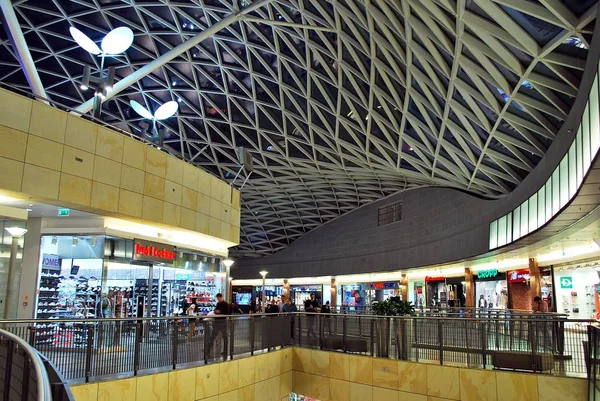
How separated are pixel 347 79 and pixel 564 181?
15.4 metres

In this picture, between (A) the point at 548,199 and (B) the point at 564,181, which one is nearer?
(B) the point at 564,181

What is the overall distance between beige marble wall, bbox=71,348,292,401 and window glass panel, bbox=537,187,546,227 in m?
9.59

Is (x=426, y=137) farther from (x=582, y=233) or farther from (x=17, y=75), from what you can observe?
(x=17, y=75)

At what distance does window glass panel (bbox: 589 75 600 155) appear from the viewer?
10555mm

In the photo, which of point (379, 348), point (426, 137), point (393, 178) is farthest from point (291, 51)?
point (379, 348)

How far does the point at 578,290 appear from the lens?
79.4ft

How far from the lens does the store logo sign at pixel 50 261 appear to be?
1487cm

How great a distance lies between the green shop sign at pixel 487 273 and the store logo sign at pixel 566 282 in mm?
7575

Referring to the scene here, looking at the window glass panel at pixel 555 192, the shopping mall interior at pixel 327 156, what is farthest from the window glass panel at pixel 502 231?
the window glass panel at pixel 555 192

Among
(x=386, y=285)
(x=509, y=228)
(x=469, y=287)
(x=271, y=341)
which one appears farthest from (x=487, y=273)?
(x=271, y=341)

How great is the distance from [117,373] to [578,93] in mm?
13965

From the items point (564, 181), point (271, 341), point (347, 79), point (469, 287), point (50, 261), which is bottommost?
point (271, 341)

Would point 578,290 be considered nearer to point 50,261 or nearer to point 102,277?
point 102,277

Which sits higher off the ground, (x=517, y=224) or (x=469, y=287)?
(x=517, y=224)
